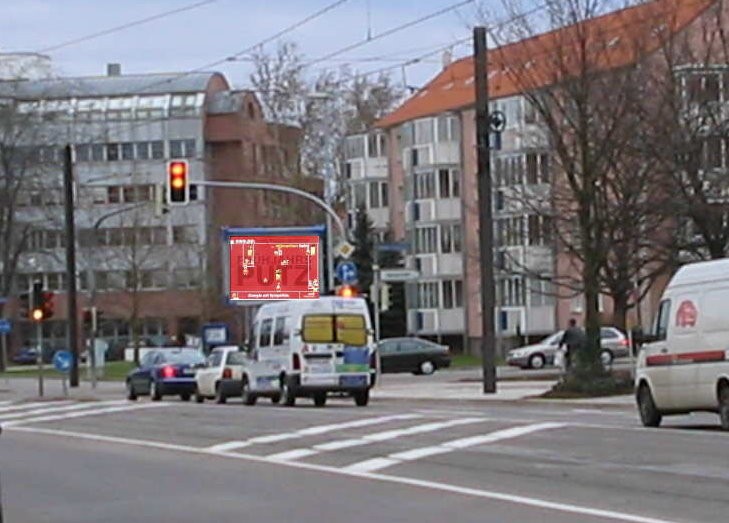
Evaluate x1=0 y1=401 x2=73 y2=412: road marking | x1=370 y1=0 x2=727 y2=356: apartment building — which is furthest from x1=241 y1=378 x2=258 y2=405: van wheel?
x1=370 y1=0 x2=727 y2=356: apartment building

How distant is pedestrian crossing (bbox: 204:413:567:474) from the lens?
22.3 meters

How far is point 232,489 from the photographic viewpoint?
19.3 meters

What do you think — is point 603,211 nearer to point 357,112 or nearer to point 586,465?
point 586,465

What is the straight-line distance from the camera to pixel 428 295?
9575 centimetres

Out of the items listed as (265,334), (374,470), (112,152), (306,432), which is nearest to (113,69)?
(112,152)

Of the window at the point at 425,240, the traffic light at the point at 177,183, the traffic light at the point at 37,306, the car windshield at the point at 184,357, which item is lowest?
the car windshield at the point at 184,357

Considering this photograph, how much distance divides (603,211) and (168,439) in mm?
14471

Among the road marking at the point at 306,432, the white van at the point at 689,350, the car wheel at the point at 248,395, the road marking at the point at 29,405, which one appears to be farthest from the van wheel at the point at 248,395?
the white van at the point at 689,350

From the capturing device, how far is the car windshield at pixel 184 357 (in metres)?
49.5

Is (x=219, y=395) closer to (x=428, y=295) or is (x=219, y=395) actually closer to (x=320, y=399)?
(x=320, y=399)

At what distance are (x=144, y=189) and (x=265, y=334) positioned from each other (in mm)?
75378

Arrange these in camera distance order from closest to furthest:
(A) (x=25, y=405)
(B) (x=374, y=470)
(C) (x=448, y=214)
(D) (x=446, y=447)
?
(B) (x=374, y=470), (D) (x=446, y=447), (A) (x=25, y=405), (C) (x=448, y=214)

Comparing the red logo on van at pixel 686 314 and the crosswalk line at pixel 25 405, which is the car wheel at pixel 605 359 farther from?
the red logo on van at pixel 686 314

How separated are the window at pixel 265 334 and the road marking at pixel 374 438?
11.7 metres
